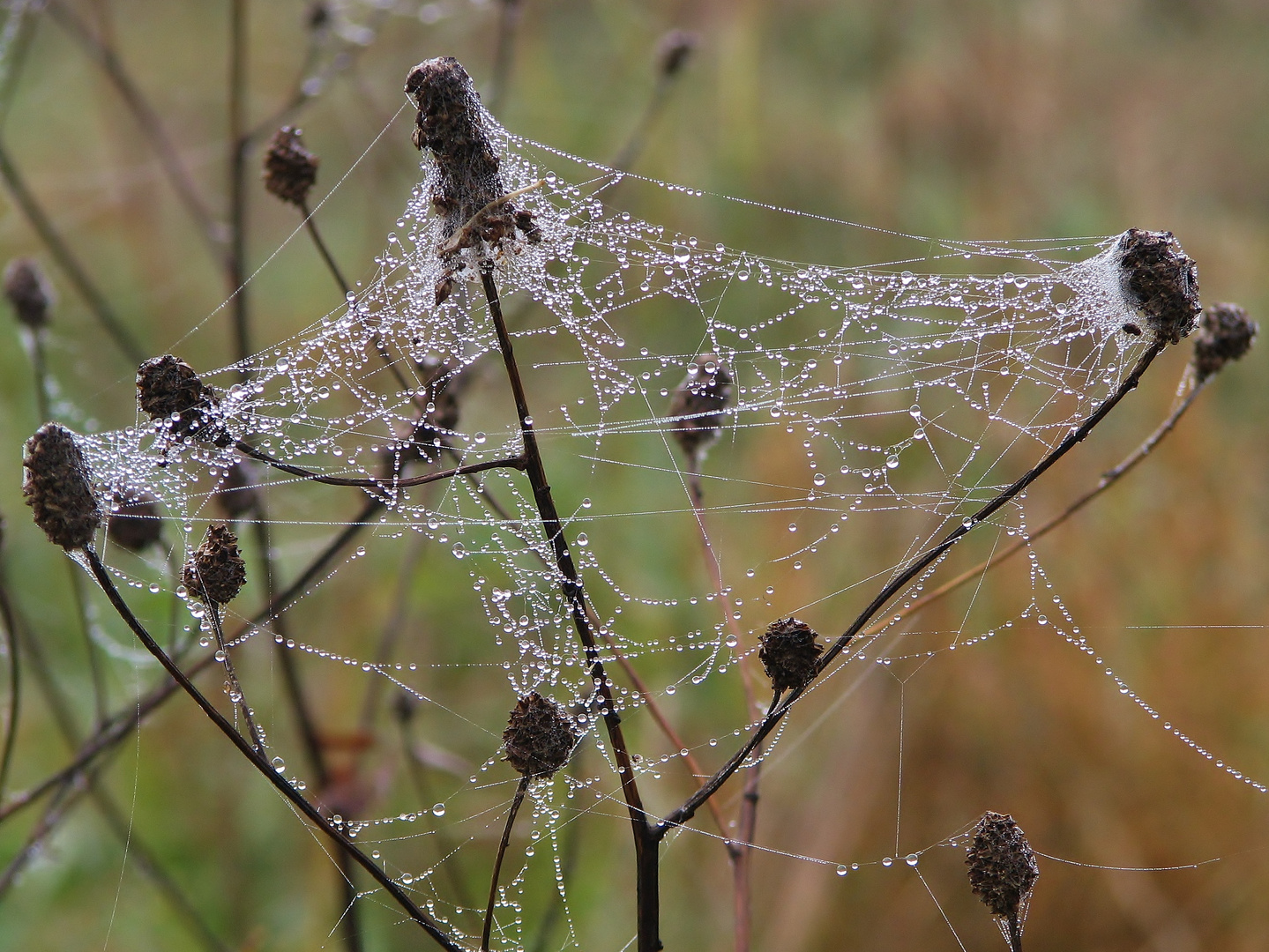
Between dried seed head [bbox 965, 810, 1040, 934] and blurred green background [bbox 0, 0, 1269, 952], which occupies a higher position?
blurred green background [bbox 0, 0, 1269, 952]

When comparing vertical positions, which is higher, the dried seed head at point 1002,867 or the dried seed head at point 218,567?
the dried seed head at point 218,567

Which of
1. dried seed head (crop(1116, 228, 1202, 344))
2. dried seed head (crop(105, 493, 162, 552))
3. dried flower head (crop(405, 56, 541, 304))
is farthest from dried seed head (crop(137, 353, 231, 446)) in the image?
dried seed head (crop(1116, 228, 1202, 344))

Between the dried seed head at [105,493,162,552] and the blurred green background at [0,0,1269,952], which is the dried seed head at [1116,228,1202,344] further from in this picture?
the dried seed head at [105,493,162,552]

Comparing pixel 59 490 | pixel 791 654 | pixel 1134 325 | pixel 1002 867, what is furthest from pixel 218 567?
pixel 1134 325

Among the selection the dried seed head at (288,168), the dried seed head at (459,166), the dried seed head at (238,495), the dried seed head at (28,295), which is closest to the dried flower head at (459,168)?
the dried seed head at (459,166)

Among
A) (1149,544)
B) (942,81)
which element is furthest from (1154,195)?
(1149,544)

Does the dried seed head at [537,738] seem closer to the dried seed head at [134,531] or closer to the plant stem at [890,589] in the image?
the plant stem at [890,589]

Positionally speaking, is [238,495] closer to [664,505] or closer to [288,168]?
[288,168]
